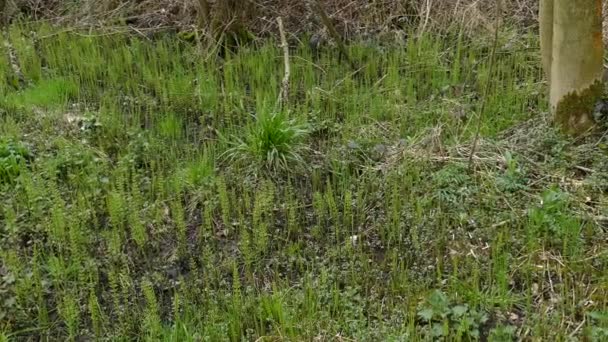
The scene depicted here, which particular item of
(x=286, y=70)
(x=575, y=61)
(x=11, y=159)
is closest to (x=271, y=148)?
(x=286, y=70)

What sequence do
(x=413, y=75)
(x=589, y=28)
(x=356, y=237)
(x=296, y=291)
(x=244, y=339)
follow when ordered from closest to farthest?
1. (x=244, y=339)
2. (x=296, y=291)
3. (x=356, y=237)
4. (x=589, y=28)
5. (x=413, y=75)

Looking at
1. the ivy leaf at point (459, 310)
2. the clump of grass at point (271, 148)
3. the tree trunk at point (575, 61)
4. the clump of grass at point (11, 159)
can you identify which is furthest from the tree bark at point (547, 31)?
the clump of grass at point (11, 159)

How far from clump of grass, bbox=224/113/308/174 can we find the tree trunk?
167 cm

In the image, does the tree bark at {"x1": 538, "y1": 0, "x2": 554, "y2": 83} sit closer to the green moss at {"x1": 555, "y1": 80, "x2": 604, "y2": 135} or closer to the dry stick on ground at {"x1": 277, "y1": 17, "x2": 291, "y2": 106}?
the green moss at {"x1": 555, "y1": 80, "x2": 604, "y2": 135}

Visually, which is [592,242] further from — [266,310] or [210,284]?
[210,284]

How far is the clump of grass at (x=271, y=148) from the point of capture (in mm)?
4203

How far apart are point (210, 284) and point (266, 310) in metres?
0.41

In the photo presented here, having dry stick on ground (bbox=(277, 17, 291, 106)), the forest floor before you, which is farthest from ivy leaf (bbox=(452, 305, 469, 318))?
dry stick on ground (bbox=(277, 17, 291, 106))

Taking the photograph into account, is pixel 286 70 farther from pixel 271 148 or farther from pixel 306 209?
pixel 306 209

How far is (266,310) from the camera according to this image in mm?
3029

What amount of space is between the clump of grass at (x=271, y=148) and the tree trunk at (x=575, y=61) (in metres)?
1.67

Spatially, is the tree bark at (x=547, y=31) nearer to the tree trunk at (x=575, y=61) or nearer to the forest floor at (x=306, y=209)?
the tree trunk at (x=575, y=61)

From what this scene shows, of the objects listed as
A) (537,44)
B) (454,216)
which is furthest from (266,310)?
(537,44)

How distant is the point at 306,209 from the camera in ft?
12.9
